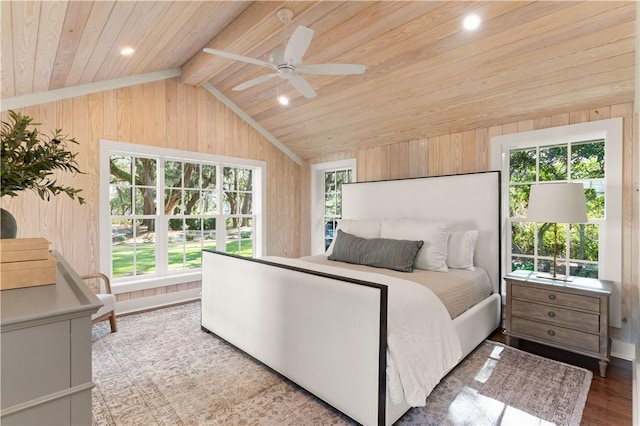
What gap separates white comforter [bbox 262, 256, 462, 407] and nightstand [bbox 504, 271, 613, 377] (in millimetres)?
1032

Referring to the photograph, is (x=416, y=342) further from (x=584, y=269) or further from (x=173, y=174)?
(x=173, y=174)

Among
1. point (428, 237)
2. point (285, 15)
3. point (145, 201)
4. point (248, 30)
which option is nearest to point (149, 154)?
point (145, 201)

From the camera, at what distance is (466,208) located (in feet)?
11.4

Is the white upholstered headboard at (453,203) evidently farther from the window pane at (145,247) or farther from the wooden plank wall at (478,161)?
the window pane at (145,247)

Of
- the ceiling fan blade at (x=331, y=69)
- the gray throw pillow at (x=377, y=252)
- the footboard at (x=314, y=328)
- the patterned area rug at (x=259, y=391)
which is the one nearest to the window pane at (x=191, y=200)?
the footboard at (x=314, y=328)

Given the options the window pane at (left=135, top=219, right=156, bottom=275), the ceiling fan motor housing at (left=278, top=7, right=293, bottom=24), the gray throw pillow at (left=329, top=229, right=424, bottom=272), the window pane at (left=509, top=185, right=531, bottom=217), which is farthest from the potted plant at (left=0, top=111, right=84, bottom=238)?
the window pane at (left=509, top=185, right=531, bottom=217)

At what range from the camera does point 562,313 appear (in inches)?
100

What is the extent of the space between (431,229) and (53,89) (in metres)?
4.10

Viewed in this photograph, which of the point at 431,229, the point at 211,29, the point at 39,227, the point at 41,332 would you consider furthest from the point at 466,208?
the point at 39,227

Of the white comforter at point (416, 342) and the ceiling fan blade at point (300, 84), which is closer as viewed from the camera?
the white comforter at point (416, 342)

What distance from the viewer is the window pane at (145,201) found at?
12.9 ft

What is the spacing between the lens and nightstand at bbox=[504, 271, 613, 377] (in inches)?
94.0

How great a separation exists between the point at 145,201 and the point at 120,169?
1.52 ft

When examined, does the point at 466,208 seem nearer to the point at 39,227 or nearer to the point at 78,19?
the point at 78,19
